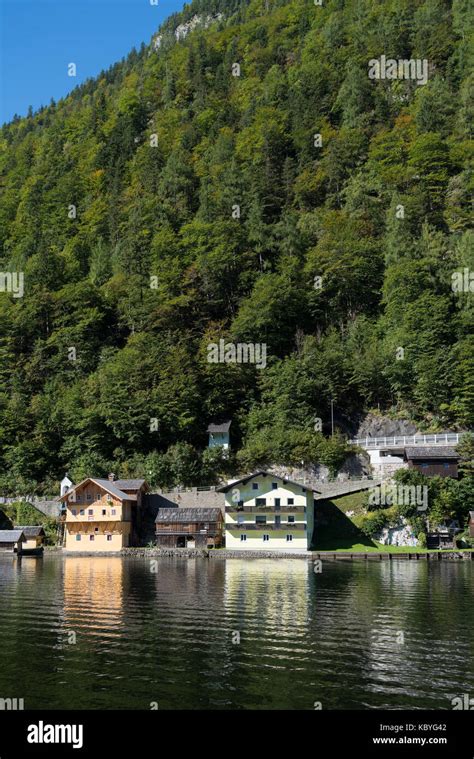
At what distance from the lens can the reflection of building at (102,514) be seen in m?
78.7

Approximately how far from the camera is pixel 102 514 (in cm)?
7869

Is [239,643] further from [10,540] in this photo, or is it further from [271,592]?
[10,540]

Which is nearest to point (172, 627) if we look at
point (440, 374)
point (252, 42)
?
point (440, 374)

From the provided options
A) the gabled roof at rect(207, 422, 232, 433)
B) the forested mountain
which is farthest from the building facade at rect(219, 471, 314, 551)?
the gabled roof at rect(207, 422, 232, 433)

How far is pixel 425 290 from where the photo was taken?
93938 millimetres

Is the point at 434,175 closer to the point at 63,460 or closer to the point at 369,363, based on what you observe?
the point at 369,363

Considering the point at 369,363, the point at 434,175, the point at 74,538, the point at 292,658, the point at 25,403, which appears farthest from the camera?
the point at 434,175

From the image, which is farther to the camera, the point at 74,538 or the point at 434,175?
the point at 434,175

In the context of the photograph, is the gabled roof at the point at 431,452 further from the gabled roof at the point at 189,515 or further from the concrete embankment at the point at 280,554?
the gabled roof at the point at 189,515

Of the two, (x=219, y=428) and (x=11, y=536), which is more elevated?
(x=219, y=428)

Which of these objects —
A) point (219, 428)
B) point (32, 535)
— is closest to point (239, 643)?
point (32, 535)

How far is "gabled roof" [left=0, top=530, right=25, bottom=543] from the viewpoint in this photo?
76.6 metres

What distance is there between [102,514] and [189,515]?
10.5 meters

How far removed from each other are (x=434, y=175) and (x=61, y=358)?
70241mm
